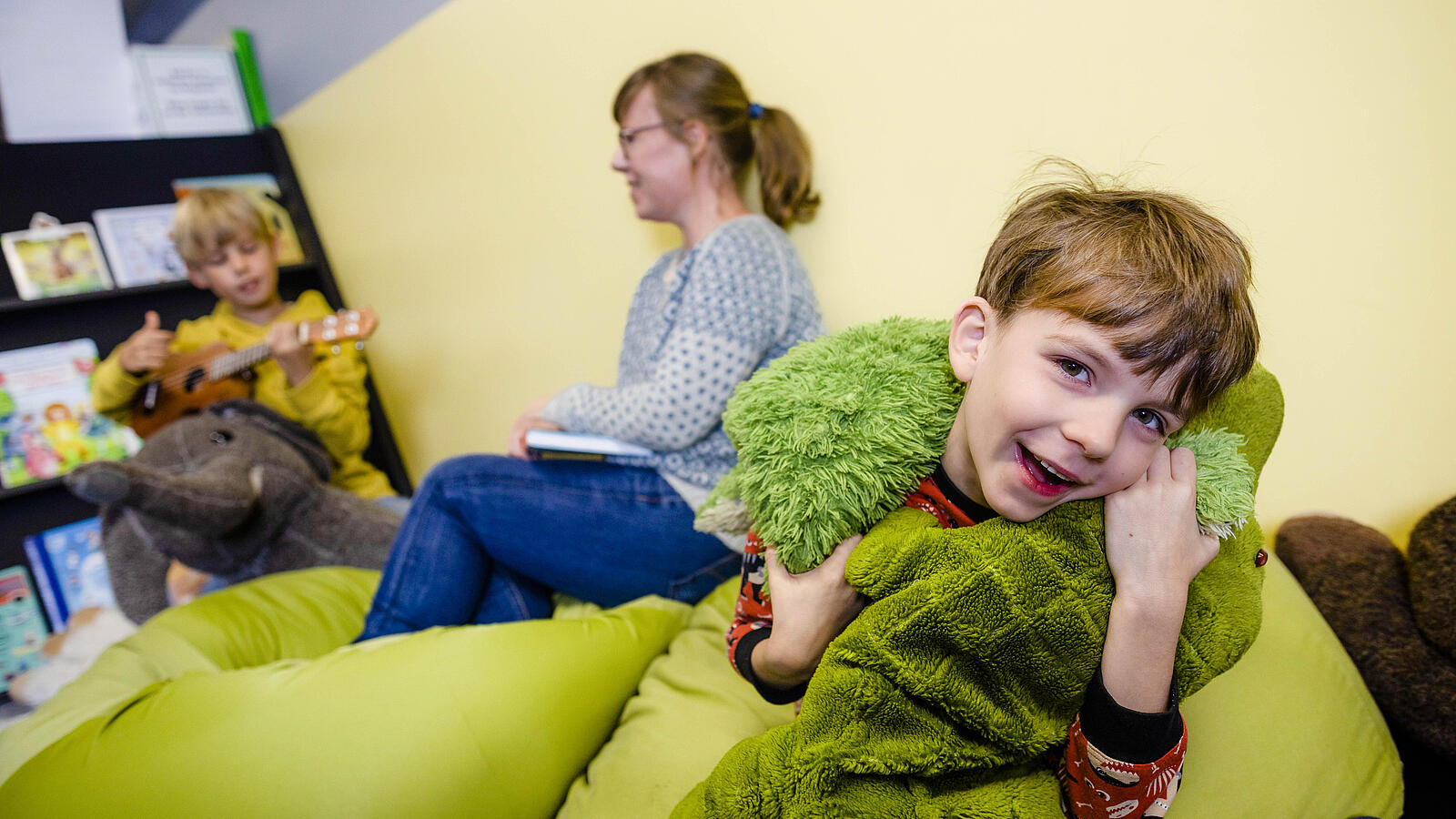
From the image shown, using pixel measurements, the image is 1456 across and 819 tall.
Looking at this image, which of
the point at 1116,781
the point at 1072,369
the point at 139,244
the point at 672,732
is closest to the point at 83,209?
the point at 139,244

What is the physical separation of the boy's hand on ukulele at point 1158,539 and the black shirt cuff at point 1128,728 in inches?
2.9

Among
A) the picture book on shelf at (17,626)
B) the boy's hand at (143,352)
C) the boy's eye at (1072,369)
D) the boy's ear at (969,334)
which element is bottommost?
the picture book on shelf at (17,626)

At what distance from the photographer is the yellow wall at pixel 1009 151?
0.75 m

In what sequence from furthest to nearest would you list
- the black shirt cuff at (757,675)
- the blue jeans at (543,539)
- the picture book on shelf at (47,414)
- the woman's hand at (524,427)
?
the picture book on shelf at (47,414) < the woman's hand at (524,427) < the blue jeans at (543,539) < the black shirt cuff at (757,675)

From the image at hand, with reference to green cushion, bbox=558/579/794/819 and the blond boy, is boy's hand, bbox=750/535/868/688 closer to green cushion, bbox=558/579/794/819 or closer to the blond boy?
green cushion, bbox=558/579/794/819

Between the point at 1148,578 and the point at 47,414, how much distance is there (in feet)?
8.14

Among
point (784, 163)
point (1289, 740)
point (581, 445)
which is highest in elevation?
point (784, 163)

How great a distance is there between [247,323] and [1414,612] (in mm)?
2304

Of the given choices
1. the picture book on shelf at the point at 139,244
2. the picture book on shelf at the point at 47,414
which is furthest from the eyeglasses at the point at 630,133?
the picture book on shelf at the point at 47,414

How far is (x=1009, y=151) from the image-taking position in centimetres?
96

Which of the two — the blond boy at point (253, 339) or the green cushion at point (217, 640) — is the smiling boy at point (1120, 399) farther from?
the blond boy at point (253, 339)

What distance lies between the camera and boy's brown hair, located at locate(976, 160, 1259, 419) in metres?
0.49

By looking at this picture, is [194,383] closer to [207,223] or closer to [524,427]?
[207,223]

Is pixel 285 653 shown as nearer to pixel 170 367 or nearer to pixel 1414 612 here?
pixel 170 367
